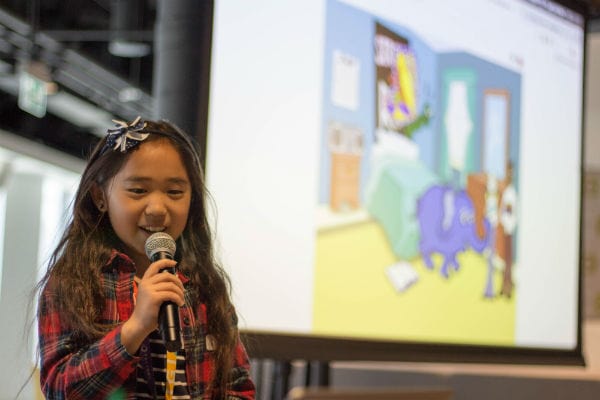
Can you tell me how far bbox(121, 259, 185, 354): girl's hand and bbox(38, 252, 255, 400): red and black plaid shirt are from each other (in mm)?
15

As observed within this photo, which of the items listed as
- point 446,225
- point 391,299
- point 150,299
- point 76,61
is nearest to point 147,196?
point 150,299

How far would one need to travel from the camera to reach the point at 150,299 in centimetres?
98

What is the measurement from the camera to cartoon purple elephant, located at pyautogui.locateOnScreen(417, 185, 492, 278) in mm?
2271

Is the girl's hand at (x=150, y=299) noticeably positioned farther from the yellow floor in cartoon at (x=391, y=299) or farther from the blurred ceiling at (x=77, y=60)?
the blurred ceiling at (x=77, y=60)

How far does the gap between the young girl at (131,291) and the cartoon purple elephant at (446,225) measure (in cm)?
109

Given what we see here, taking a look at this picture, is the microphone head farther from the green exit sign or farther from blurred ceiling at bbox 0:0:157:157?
the green exit sign

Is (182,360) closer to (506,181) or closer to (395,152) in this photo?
(395,152)

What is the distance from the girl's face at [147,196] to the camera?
3.65 ft

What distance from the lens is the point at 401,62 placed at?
222cm

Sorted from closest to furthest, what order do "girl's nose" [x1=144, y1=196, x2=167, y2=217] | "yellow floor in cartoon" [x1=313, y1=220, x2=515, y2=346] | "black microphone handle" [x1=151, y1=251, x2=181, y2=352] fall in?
"black microphone handle" [x1=151, y1=251, x2=181, y2=352]
"girl's nose" [x1=144, y1=196, x2=167, y2=217]
"yellow floor in cartoon" [x1=313, y1=220, x2=515, y2=346]

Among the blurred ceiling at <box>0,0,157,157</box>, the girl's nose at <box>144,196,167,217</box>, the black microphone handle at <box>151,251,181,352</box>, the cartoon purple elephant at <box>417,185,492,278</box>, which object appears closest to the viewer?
the black microphone handle at <box>151,251,181,352</box>

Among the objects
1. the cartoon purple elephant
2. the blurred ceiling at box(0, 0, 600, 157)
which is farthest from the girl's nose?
the blurred ceiling at box(0, 0, 600, 157)

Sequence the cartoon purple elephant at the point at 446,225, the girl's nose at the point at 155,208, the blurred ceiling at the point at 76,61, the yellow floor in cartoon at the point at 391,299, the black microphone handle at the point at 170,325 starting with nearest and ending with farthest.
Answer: the black microphone handle at the point at 170,325 < the girl's nose at the point at 155,208 < the yellow floor in cartoon at the point at 391,299 < the cartoon purple elephant at the point at 446,225 < the blurred ceiling at the point at 76,61

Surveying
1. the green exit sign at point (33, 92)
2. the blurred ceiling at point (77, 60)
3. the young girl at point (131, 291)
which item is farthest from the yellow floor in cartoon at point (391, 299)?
the green exit sign at point (33, 92)
